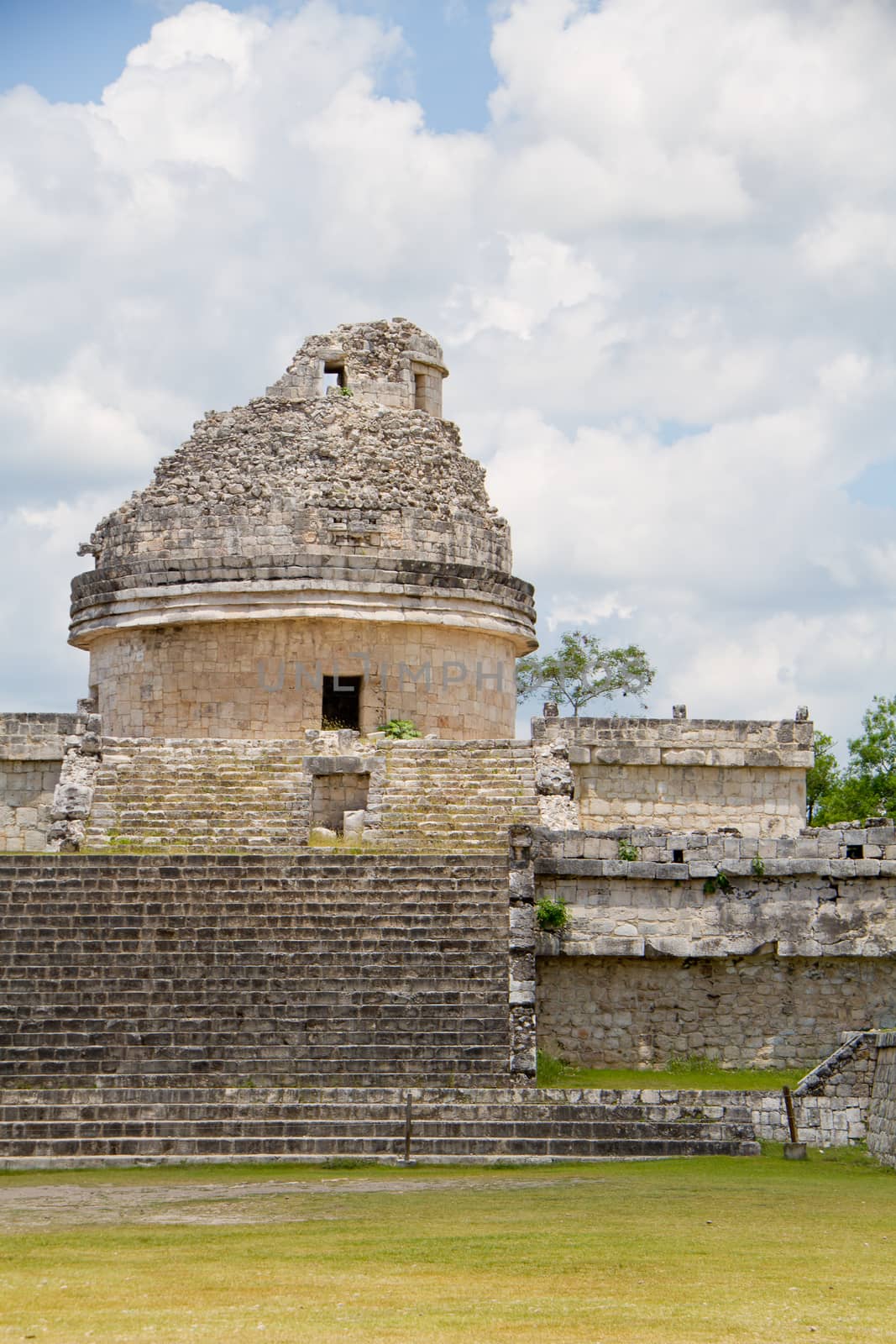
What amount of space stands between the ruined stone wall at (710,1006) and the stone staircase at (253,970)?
1.49m

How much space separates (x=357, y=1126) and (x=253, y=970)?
269 cm

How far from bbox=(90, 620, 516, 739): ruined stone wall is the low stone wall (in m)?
10.4

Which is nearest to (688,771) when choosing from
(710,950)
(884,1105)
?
(710,950)

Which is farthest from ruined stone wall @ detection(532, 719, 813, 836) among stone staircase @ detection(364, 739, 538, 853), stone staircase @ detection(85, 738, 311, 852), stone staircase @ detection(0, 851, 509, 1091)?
stone staircase @ detection(0, 851, 509, 1091)

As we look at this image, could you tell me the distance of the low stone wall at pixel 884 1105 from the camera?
14305 millimetres

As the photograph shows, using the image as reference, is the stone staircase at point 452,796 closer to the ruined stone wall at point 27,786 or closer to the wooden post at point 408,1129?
the ruined stone wall at point 27,786

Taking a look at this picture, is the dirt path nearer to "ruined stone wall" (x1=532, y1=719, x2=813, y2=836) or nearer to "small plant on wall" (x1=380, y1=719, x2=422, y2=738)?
"ruined stone wall" (x1=532, y1=719, x2=813, y2=836)

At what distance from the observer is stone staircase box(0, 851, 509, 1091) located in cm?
1573

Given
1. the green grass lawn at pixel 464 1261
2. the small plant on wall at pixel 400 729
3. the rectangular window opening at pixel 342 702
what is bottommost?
the green grass lawn at pixel 464 1261

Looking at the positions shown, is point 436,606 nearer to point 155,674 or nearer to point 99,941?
point 155,674

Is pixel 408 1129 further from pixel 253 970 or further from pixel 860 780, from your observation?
pixel 860 780

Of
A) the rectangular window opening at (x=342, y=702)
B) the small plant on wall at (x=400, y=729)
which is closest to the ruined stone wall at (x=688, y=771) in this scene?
the small plant on wall at (x=400, y=729)

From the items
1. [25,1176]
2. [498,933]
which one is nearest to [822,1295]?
[25,1176]

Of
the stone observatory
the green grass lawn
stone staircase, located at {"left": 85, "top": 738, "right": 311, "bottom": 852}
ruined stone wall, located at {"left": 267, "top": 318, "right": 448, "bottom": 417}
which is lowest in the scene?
the green grass lawn
